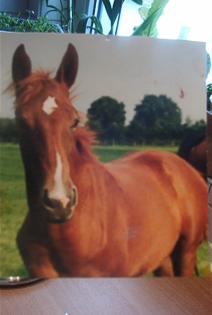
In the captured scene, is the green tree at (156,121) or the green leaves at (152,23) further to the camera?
the green leaves at (152,23)

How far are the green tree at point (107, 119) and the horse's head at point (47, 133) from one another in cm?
2

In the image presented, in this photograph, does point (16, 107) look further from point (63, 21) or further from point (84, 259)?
point (63, 21)

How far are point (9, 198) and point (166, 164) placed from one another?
0.54 feet

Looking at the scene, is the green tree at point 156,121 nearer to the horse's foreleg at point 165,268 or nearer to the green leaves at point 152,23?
the horse's foreleg at point 165,268

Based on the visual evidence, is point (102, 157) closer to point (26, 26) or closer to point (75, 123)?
point (75, 123)

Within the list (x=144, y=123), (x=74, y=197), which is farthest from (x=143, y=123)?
(x=74, y=197)

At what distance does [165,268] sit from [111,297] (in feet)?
0.21

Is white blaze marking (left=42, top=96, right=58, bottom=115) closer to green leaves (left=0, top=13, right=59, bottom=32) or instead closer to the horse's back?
→ the horse's back

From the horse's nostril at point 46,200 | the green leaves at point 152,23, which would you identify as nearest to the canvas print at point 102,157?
the horse's nostril at point 46,200

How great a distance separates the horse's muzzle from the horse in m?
0.13

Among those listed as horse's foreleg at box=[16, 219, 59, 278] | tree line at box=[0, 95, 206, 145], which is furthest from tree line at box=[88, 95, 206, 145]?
horse's foreleg at box=[16, 219, 59, 278]

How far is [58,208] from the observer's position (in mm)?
472

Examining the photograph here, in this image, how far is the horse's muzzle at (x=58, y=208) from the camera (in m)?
0.47

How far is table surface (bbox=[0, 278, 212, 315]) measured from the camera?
1.62 ft
